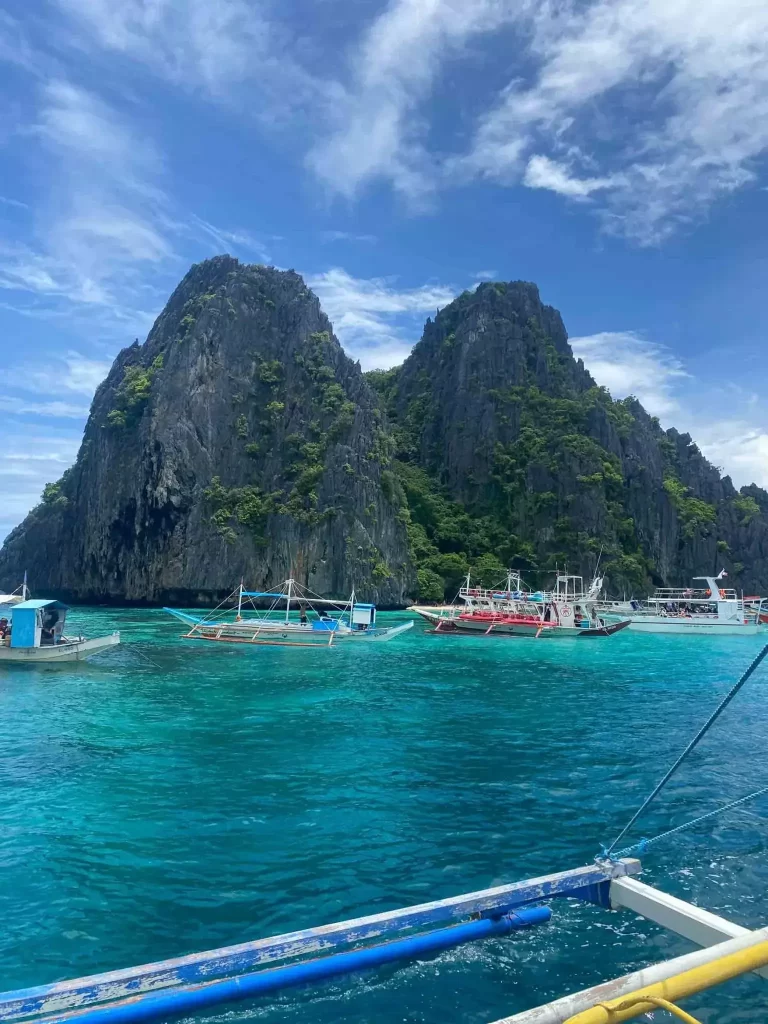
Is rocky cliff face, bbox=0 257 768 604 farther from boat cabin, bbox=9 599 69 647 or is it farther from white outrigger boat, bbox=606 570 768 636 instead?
boat cabin, bbox=9 599 69 647

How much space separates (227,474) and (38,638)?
5492 centimetres

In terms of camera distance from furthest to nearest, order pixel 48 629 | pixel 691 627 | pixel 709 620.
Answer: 1. pixel 709 620
2. pixel 691 627
3. pixel 48 629

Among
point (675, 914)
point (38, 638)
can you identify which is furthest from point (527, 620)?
point (675, 914)

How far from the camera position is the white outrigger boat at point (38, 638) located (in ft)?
96.4

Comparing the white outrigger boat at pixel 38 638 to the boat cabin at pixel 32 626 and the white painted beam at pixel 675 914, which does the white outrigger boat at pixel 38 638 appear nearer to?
the boat cabin at pixel 32 626

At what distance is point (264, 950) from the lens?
511cm

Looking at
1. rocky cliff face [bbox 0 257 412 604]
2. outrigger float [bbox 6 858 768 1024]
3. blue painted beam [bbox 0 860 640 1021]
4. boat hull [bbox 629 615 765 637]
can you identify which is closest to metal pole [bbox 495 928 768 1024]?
outrigger float [bbox 6 858 768 1024]

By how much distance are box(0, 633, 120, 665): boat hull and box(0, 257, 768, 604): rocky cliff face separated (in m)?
43.4

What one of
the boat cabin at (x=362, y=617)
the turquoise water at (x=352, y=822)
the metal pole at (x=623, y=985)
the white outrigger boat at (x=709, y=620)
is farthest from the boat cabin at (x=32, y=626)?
the white outrigger boat at (x=709, y=620)

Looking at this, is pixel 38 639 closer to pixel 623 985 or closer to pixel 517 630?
pixel 623 985

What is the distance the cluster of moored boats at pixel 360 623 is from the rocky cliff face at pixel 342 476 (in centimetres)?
930

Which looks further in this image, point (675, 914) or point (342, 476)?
point (342, 476)

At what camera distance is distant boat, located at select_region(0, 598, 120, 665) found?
1157 inches

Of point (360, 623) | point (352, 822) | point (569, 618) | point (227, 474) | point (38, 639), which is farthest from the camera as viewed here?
point (227, 474)
